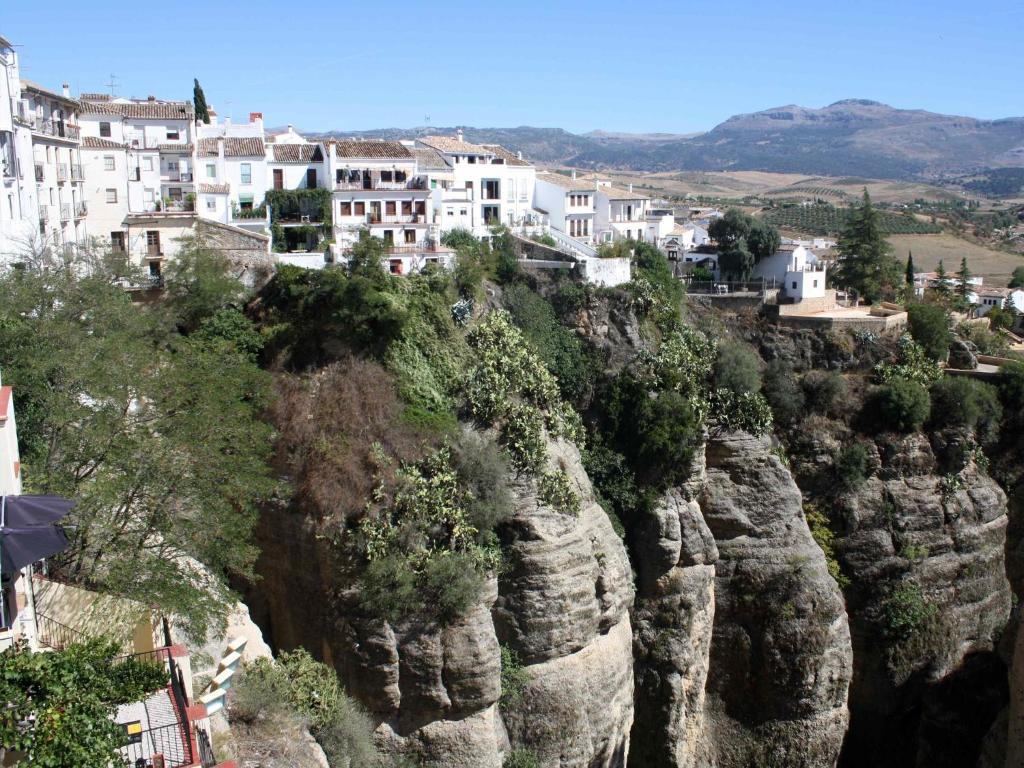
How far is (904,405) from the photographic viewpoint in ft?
113

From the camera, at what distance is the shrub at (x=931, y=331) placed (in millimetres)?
37969

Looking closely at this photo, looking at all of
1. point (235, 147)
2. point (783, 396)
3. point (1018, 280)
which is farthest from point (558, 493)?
point (1018, 280)

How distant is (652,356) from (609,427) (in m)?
2.87

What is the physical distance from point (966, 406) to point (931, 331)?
4.28m

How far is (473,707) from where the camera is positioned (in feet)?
80.2

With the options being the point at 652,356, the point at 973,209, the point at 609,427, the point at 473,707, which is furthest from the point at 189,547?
the point at 973,209

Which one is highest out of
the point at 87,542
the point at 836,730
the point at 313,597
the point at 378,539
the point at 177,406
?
the point at 177,406

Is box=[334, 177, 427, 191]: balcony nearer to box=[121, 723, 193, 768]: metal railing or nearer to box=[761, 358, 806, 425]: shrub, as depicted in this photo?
box=[761, 358, 806, 425]: shrub

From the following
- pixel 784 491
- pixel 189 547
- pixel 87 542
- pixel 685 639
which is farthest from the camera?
pixel 784 491

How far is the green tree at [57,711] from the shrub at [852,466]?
27.7 meters

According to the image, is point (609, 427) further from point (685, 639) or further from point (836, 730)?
point (836, 730)

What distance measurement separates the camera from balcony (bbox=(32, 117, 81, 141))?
1139 inches

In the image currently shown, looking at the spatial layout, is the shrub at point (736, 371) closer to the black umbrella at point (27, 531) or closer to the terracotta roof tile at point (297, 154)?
the terracotta roof tile at point (297, 154)

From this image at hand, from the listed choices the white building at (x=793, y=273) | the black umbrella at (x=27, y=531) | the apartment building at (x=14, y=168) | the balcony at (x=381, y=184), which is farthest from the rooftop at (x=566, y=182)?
the black umbrella at (x=27, y=531)
